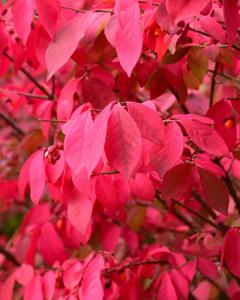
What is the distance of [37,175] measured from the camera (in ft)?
3.36

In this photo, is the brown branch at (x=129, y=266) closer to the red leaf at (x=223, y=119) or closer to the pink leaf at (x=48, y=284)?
the pink leaf at (x=48, y=284)

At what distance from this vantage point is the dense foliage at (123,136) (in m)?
0.84

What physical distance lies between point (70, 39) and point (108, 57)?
9.8 inches

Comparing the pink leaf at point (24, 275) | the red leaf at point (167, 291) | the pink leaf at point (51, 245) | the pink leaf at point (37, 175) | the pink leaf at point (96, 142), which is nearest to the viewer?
the pink leaf at point (96, 142)

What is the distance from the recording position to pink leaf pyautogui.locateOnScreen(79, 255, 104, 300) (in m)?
1.04

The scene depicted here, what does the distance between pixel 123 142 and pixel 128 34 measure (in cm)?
20

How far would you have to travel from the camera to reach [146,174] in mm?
1111

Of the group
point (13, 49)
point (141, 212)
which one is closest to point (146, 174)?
point (13, 49)

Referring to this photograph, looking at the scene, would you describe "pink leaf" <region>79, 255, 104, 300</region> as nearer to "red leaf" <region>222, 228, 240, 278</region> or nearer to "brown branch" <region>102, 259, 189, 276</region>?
"brown branch" <region>102, 259, 189, 276</region>

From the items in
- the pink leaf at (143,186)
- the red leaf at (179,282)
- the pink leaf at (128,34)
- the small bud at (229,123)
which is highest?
the pink leaf at (128,34)

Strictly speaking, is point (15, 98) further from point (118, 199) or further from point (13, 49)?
point (118, 199)

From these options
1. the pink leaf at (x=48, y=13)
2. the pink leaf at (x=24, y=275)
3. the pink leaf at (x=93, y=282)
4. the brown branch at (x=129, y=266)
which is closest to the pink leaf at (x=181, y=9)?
the pink leaf at (x=48, y=13)

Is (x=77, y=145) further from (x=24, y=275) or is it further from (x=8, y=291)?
(x=8, y=291)

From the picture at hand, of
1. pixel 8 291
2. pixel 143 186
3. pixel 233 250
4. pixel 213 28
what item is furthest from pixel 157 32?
pixel 8 291
